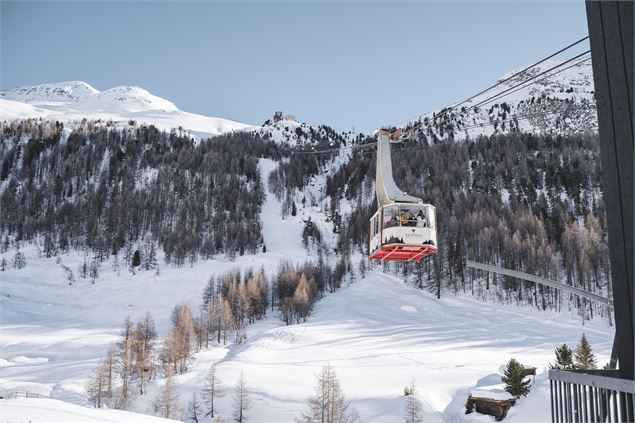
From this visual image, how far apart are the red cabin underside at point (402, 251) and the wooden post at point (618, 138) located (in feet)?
39.1

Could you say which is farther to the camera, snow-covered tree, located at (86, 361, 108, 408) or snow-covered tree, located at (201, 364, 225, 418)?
snow-covered tree, located at (86, 361, 108, 408)

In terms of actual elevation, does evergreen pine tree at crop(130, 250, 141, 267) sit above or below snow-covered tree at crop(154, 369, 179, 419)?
above

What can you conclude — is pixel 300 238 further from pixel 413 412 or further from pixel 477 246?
pixel 413 412

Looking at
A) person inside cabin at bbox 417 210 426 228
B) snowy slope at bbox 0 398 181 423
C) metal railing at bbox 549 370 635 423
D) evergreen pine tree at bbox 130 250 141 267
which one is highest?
person inside cabin at bbox 417 210 426 228

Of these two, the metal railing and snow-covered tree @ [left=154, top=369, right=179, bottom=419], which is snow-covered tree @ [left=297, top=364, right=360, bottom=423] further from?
the metal railing

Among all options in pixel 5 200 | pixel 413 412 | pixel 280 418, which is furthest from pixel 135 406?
pixel 5 200

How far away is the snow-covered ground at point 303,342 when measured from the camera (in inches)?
1923

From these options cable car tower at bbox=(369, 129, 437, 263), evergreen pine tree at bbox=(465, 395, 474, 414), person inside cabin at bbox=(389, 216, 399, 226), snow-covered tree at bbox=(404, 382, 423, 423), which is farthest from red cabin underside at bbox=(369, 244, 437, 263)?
evergreen pine tree at bbox=(465, 395, 474, 414)

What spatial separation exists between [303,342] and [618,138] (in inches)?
2617

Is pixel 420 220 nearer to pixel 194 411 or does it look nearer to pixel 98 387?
pixel 194 411

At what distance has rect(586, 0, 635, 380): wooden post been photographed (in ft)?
26.2

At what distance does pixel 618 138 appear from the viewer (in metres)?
8.16

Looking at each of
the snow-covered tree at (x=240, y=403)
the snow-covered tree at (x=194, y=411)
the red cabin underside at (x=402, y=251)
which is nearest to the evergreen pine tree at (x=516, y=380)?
the snow-covered tree at (x=240, y=403)

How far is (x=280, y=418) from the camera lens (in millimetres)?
46406
